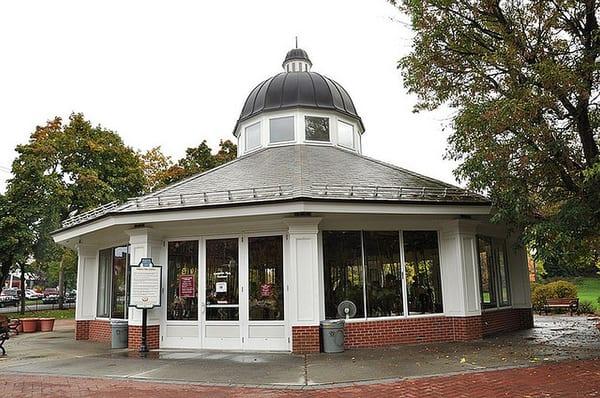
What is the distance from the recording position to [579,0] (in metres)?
8.71

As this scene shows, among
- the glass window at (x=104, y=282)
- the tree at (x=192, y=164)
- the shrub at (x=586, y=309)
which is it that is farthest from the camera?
the tree at (x=192, y=164)

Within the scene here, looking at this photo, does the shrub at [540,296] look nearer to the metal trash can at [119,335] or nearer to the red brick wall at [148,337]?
the red brick wall at [148,337]

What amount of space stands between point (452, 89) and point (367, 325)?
5398 millimetres

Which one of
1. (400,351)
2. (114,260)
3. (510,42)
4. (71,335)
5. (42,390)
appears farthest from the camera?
(71,335)

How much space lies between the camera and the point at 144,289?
1079 cm

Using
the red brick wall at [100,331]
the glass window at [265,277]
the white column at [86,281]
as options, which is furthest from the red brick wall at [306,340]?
the white column at [86,281]

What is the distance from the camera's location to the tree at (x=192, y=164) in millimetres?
29344

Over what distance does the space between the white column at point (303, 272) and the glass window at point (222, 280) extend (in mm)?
1324

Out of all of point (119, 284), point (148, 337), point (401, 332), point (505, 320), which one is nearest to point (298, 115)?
point (119, 284)

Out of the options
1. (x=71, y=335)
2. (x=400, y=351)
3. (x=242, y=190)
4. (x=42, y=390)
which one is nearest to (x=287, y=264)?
(x=242, y=190)

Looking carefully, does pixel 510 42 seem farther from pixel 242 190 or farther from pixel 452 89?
pixel 242 190

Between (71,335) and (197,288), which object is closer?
(197,288)

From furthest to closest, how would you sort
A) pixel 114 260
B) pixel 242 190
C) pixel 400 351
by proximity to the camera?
pixel 114 260, pixel 242 190, pixel 400 351

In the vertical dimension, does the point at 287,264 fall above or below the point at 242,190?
below
